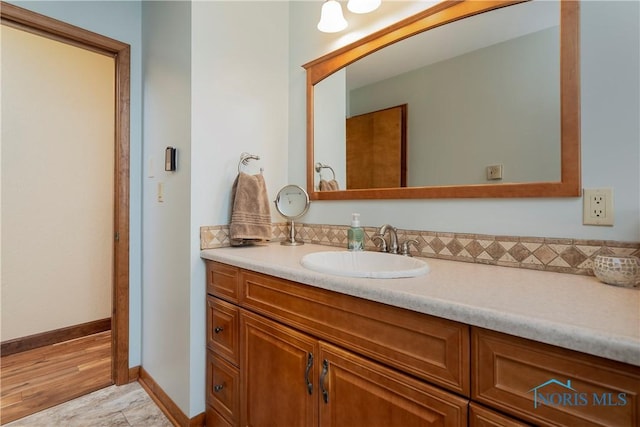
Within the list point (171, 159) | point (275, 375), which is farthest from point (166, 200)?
point (275, 375)

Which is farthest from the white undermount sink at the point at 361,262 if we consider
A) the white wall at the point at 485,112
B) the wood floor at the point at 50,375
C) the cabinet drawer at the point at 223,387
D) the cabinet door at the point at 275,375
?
the wood floor at the point at 50,375

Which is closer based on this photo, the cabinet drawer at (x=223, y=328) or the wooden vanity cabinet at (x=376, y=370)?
the wooden vanity cabinet at (x=376, y=370)

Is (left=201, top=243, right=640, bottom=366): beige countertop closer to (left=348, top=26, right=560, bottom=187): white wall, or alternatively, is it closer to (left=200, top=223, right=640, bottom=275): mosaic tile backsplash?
(left=200, top=223, right=640, bottom=275): mosaic tile backsplash

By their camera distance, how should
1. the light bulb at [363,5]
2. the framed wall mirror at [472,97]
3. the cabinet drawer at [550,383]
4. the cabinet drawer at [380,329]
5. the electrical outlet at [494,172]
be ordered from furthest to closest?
the light bulb at [363,5]
the electrical outlet at [494,172]
the framed wall mirror at [472,97]
the cabinet drawer at [380,329]
the cabinet drawer at [550,383]

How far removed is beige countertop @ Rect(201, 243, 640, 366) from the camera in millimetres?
512

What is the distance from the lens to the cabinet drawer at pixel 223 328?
130 centimetres

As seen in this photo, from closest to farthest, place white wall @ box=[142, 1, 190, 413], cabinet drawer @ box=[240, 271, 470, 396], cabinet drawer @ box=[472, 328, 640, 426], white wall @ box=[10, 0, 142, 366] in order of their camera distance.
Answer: cabinet drawer @ box=[472, 328, 640, 426] → cabinet drawer @ box=[240, 271, 470, 396] → white wall @ box=[142, 1, 190, 413] → white wall @ box=[10, 0, 142, 366]

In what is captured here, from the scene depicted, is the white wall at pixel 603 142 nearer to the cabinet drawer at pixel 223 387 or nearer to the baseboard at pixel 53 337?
the cabinet drawer at pixel 223 387

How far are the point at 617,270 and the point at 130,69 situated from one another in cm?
249

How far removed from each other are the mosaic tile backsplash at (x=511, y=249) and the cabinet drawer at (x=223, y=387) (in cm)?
56

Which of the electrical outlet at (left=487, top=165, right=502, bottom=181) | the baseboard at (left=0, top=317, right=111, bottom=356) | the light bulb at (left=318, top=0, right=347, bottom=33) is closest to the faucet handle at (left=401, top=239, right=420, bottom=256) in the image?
the electrical outlet at (left=487, top=165, right=502, bottom=181)

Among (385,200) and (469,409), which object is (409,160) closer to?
(385,200)

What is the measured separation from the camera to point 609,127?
2.87ft

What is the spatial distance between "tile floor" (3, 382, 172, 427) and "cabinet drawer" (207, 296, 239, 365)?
0.57m
